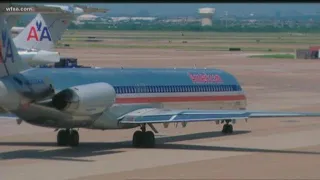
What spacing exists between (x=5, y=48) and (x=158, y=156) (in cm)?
605

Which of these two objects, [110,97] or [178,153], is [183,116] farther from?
[110,97]

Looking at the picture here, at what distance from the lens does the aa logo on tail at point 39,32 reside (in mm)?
63875

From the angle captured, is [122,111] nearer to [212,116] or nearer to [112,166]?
[212,116]

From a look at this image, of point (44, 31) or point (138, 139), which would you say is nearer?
point (138, 139)

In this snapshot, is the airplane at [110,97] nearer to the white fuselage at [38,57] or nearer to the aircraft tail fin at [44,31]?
the aircraft tail fin at [44,31]

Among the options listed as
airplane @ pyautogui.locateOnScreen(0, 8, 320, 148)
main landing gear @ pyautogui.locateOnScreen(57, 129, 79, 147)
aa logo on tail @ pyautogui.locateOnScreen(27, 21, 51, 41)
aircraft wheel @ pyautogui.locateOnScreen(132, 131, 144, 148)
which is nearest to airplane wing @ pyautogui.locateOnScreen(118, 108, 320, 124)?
airplane @ pyautogui.locateOnScreen(0, 8, 320, 148)

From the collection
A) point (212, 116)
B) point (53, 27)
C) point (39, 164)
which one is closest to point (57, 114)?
point (39, 164)

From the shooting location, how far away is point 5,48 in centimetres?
3195

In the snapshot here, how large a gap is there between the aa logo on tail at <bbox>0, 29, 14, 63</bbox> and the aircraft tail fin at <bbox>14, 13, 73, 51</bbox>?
30.5m

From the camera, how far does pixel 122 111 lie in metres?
35.3

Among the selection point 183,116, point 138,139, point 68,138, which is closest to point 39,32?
point 68,138

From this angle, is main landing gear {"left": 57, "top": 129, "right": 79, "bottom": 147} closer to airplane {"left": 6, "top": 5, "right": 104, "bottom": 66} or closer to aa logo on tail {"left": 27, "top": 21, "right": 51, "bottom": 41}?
airplane {"left": 6, "top": 5, "right": 104, "bottom": 66}

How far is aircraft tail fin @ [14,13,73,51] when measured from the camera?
208ft

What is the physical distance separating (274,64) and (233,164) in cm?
7624
